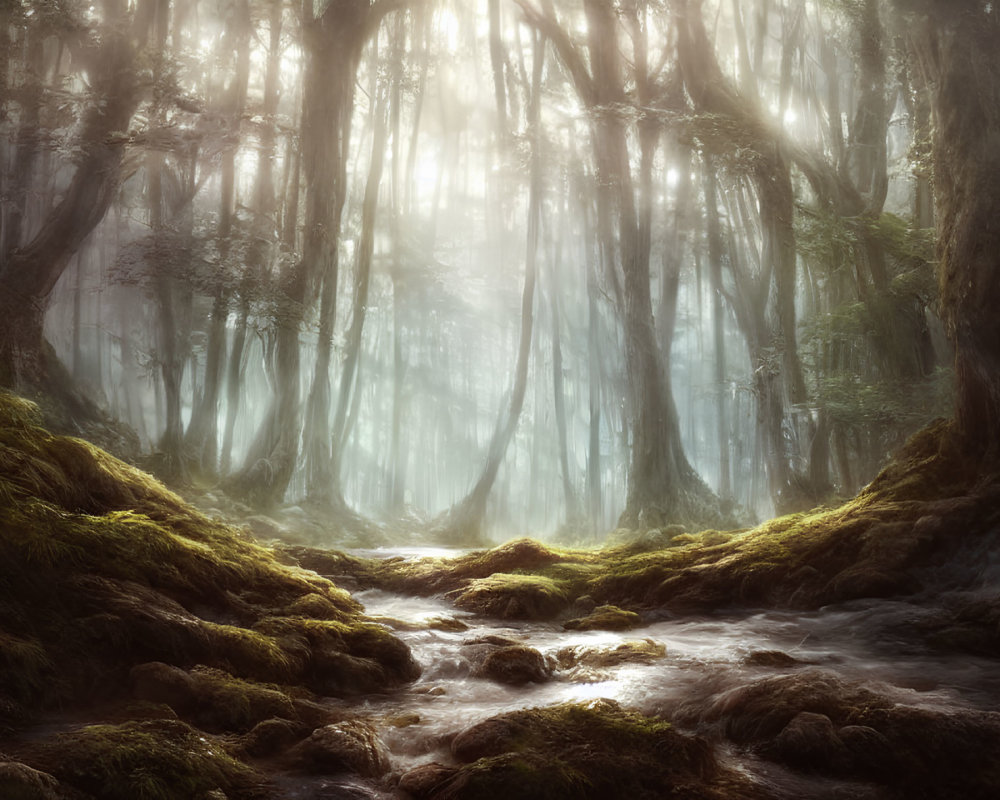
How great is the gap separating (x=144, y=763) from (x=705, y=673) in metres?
3.09

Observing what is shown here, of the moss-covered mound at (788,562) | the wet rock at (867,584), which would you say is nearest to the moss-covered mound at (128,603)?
the moss-covered mound at (788,562)

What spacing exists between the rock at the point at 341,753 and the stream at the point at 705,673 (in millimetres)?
127

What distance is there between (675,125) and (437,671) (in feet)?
36.6

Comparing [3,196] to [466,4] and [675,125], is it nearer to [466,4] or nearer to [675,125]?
[675,125]

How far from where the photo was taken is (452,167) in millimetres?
24344

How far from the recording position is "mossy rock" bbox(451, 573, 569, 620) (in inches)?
265

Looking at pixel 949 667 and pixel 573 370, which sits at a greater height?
pixel 573 370

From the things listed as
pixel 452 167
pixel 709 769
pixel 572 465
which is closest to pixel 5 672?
pixel 709 769

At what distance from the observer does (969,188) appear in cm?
600

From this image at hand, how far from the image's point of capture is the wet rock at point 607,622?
6008 millimetres

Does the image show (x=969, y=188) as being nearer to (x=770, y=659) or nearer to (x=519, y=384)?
(x=770, y=659)

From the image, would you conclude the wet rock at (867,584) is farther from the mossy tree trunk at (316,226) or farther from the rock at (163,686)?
the mossy tree trunk at (316,226)

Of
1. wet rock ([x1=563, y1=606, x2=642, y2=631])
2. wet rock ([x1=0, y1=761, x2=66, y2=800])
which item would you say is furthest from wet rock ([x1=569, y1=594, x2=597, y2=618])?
wet rock ([x1=0, y1=761, x2=66, y2=800])

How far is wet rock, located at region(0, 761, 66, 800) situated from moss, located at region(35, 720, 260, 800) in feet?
0.42
